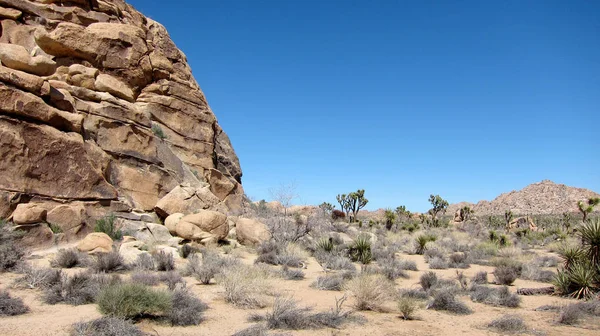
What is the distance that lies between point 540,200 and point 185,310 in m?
92.1

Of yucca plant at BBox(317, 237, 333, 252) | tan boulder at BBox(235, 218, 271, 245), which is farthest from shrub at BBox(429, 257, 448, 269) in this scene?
tan boulder at BBox(235, 218, 271, 245)

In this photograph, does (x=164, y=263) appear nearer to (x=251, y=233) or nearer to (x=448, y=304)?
(x=251, y=233)

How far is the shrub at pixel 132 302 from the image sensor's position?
6695mm

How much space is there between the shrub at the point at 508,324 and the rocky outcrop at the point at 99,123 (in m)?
11.9

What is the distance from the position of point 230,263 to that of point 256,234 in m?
5.89

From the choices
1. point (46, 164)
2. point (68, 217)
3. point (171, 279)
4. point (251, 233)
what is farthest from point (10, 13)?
point (171, 279)

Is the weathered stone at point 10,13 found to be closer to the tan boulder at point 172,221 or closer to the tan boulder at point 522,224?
the tan boulder at point 172,221

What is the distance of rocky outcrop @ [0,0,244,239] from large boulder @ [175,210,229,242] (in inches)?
5.2

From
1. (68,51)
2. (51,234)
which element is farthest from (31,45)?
(51,234)

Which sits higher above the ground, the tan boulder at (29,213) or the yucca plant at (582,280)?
the tan boulder at (29,213)

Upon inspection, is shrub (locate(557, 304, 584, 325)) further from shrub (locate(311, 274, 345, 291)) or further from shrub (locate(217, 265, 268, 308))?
shrub (locate(217, 265, 268, 308))

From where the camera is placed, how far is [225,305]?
28.0ft

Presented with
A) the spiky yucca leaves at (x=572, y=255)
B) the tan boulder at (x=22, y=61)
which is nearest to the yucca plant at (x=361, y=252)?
the spiky yucca leaves at (x=572, y=255)

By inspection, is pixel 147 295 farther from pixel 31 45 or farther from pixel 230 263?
pixel 31 45
